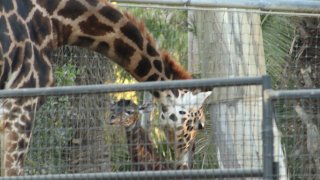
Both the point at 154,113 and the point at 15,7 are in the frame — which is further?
the point at 15,7

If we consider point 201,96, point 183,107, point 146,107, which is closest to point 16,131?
point 146,107

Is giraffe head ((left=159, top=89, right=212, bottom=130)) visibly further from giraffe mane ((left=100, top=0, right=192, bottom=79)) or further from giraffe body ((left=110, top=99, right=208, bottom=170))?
giraffe mane ((left=100, top=0, right=192, bottom=79))

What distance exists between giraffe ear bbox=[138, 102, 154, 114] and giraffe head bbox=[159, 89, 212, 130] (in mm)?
88

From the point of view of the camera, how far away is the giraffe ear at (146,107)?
5.92m

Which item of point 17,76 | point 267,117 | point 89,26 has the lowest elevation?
point 267,117

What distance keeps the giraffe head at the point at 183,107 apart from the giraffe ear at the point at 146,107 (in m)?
0.09

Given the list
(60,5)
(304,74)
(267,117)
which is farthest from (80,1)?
(304,74)

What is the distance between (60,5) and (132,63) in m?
0.82

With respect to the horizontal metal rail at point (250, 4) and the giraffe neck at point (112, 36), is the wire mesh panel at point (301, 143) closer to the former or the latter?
the horizontal metal rail at point (250, 4)

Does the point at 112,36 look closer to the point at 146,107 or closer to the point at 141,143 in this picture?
the point at 146,107

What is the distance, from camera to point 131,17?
288 inches

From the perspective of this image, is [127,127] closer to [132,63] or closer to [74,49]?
[132,63]

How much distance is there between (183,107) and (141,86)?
220 centimetres

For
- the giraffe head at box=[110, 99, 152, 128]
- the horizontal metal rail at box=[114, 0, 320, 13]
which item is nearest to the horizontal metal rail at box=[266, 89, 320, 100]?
the giraffe head at box=[110, 99, 152, 128]
